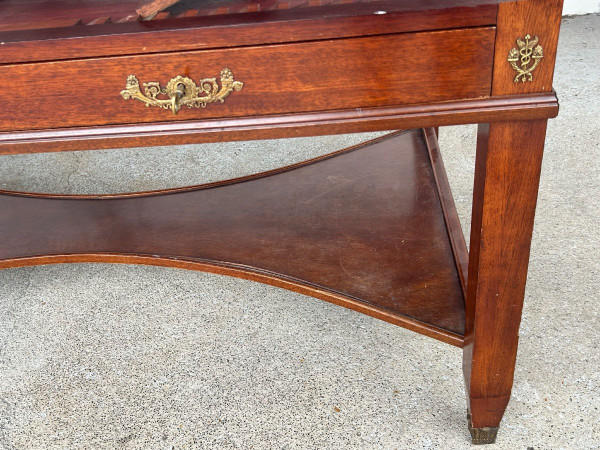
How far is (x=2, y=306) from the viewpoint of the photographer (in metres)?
1.79

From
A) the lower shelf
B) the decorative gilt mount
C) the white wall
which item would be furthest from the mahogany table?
the white wall

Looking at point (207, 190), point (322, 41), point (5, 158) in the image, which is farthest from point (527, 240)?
point (5, 158)

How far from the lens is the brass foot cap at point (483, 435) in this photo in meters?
1.28

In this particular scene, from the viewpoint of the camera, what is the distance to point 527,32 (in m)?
0.87

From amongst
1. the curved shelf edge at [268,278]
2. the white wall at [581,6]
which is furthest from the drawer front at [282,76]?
the white wall at [581,6]

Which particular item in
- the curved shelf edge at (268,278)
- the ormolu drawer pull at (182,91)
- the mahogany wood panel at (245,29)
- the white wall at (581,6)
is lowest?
the curved shelf edge at (268,278)

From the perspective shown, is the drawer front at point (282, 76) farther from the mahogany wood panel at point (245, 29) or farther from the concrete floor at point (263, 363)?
the concrete floor at point (263, 363)

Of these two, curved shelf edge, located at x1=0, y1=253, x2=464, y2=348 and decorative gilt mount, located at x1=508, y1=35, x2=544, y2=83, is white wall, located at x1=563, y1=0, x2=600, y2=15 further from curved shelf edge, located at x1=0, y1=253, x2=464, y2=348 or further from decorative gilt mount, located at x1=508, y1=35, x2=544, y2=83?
decorative gilt mount, located at x1=508, y1=35, x2=544, y2=83

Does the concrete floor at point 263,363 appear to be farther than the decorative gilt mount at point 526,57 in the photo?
Yes

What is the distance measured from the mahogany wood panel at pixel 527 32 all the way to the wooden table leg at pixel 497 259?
0.06 meters

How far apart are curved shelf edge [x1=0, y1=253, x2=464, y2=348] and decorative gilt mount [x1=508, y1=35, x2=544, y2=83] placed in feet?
1.81

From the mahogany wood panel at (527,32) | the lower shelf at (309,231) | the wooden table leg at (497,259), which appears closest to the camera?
the mahogany wood panel at (527,32)

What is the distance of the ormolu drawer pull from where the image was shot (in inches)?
37.1

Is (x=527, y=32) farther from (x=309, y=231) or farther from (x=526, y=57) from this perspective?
(x=309, y=231)
